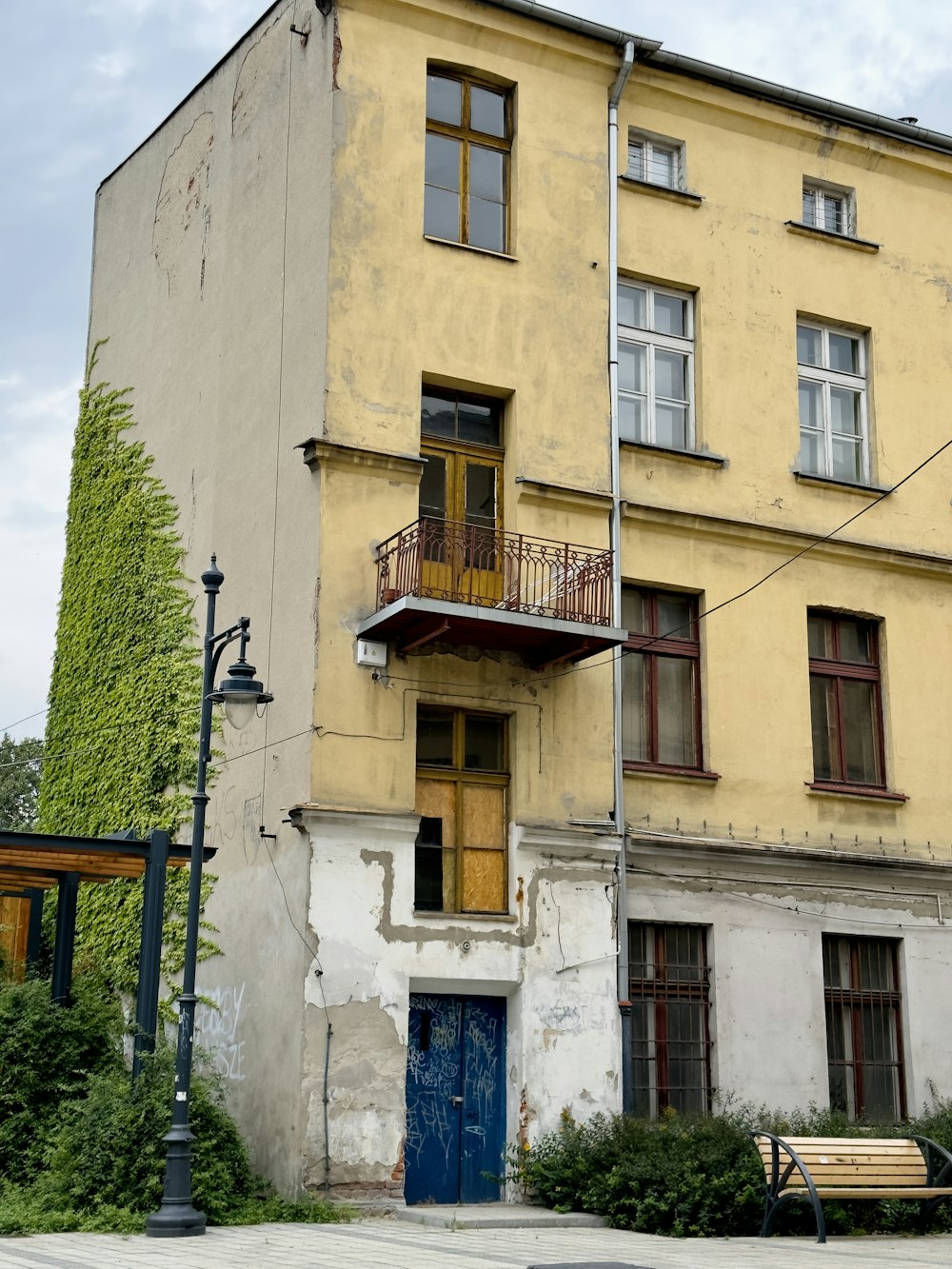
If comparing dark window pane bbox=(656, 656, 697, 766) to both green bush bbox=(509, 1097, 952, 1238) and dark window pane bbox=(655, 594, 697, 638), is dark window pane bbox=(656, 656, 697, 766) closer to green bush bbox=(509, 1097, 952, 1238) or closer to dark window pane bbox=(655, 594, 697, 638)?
dark window pane bbox=(655, 594, 697, 638)

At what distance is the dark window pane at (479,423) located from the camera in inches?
731

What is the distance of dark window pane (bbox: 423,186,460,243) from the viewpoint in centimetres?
1873

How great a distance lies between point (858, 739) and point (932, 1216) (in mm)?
6757

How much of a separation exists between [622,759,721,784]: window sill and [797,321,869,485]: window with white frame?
182 inches

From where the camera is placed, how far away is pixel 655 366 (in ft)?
65.7

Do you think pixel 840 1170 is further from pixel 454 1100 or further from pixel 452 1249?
pixel 454 1100

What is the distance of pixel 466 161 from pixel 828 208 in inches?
229

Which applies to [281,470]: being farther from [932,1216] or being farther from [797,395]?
[932,1216]

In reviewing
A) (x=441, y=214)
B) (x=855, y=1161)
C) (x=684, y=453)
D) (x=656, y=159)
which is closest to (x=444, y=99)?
(x=441, y=214)

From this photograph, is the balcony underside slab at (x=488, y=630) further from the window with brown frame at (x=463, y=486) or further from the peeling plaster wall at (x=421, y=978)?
the peeling plaster wall at (x=421, y=978)

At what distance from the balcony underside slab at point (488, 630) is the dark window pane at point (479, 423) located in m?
2.73

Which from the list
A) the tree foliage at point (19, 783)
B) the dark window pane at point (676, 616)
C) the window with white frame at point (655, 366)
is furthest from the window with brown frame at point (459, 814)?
the tree foliage at point (19, 783)

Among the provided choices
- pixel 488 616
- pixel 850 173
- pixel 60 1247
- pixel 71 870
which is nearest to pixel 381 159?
pixel 488 616

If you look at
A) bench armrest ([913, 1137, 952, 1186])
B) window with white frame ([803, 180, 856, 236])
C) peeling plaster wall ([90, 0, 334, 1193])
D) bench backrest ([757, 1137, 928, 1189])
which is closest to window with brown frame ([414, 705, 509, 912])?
peeling plaster wall ([90, 0, 334, 1193])
